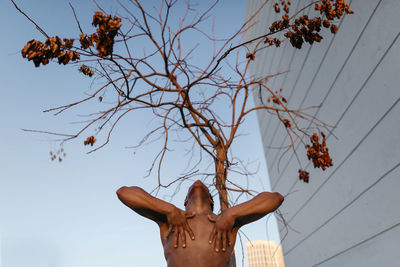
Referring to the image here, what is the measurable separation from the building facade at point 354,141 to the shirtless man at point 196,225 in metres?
0.44

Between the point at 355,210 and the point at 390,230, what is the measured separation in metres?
0.76

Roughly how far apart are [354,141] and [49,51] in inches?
145

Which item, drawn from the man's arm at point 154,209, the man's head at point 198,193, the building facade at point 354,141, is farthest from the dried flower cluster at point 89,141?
the building facade at point 354,141

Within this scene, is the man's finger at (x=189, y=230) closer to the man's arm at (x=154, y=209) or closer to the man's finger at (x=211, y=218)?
the man's arm at (x=154, y=209)

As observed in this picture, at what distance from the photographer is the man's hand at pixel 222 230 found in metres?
1.83

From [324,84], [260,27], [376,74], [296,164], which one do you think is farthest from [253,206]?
[260,27]

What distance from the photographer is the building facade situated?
3168 millimetres

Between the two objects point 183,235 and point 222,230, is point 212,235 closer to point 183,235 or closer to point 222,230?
point 222,230

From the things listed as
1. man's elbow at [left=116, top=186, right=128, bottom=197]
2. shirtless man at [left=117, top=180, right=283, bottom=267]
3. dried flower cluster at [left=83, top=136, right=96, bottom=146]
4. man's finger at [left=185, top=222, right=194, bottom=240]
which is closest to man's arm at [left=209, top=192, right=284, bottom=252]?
shirtless man at [left=117, top=180, right=283, bottom=267]

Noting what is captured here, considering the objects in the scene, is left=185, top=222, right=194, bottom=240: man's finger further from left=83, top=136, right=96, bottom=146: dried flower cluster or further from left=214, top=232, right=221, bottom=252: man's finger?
left=83, top=136, right=96, bottom=146: dried flower cluster

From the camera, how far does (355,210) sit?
393cm

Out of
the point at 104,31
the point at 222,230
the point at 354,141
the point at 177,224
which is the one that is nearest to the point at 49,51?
the point at 104,31

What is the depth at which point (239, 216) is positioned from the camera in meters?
1.87

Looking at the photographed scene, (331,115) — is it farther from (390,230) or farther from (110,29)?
(110,29)
